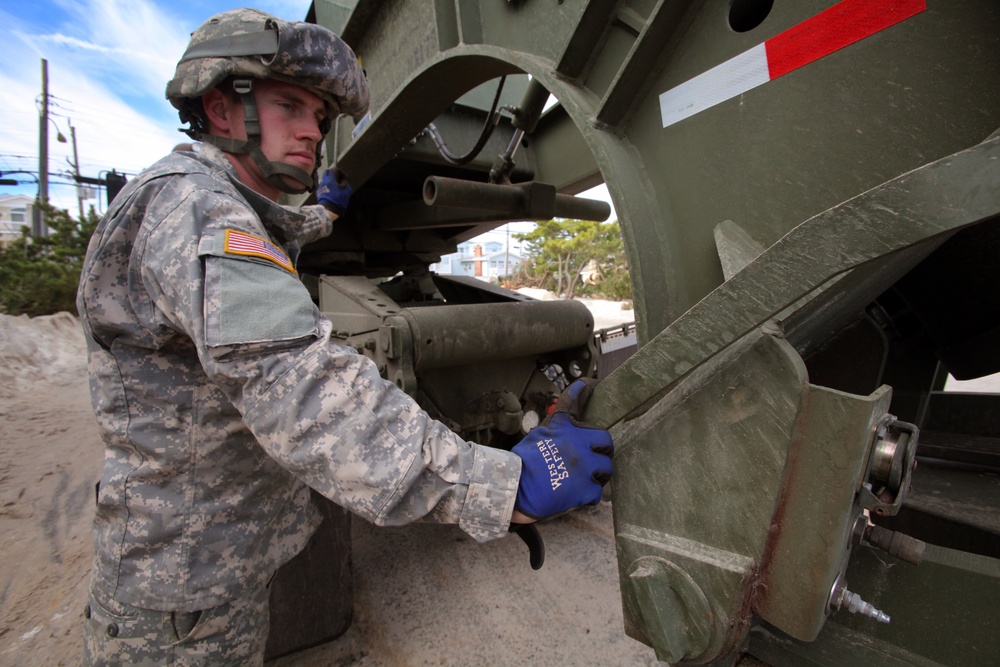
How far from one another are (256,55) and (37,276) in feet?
33.9

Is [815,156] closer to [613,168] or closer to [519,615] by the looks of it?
[613,168]

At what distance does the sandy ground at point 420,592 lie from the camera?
6.84 feet

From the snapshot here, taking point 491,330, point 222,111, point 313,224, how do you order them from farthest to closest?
point 491,330 < point 313,224 < point 222,111

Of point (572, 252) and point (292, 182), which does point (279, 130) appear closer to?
point (292, 182)

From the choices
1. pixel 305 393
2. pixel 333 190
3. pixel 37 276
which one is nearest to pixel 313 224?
pixel 333 190

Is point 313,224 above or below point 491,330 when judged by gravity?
above

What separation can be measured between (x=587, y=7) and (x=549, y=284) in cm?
2343

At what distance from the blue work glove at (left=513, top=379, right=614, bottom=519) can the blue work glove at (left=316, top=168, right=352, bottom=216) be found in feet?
6.65

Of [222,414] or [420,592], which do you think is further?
[420,592]

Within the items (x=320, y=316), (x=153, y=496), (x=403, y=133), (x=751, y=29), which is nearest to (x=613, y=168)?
(x=751, y=29)

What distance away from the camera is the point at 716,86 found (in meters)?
1.04

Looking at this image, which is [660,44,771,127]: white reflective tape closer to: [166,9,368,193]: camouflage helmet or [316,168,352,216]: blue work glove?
[166,9,368,193]: camouflage helmet

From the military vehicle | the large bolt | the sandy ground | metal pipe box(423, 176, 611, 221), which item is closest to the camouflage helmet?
the military vehicle

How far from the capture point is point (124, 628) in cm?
126
